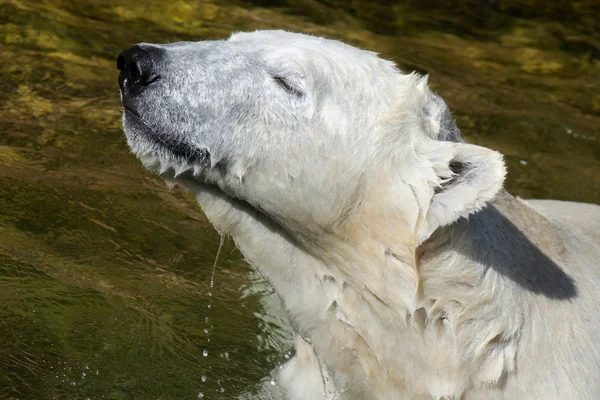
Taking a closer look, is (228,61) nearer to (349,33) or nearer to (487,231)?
(487,231)

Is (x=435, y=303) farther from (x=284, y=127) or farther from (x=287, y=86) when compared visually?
(x=287, y=86)

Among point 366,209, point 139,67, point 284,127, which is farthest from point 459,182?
point 139,67

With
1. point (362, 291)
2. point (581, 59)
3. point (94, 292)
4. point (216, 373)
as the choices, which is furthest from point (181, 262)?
point (581, 59)

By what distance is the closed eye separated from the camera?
348 cm

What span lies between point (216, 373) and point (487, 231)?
1664 mm

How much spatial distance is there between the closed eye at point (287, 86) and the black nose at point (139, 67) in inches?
18.2

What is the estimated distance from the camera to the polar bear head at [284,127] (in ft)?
11.2

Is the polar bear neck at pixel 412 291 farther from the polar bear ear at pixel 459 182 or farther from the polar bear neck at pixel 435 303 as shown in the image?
the polar bear ear at pixel 459 182

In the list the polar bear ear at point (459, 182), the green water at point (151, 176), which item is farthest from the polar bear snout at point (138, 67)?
the green water at point (151, 176)

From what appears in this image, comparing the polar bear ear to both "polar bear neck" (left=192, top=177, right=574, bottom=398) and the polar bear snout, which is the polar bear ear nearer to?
"polar bear neck" (left=192, top=177, right=574, bottom=398)

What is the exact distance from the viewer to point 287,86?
11.5 feet

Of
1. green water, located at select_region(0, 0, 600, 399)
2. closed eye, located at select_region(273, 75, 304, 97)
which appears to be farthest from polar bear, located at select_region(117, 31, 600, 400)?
green water, located at select_region(0, 0, 600, 399)

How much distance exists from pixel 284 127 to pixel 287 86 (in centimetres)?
17

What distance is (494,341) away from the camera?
341cm
